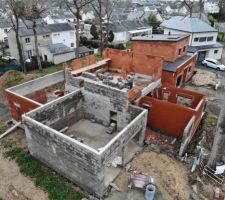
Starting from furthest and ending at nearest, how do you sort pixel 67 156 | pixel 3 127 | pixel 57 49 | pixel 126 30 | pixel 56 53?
pixel 126 30, pixel 57 49, pixel 56 53, pixel 3 127, pixel 67 156

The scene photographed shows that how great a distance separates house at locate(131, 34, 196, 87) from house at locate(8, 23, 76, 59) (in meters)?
22.4

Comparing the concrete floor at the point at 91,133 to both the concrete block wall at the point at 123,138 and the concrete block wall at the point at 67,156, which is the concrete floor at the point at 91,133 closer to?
the concrete block wall at the point at 123,138

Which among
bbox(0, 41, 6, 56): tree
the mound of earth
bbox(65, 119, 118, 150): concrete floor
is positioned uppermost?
bbox(0, 41, 6, 56): tree

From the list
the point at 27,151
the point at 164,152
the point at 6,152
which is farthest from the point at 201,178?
the point at 6,152

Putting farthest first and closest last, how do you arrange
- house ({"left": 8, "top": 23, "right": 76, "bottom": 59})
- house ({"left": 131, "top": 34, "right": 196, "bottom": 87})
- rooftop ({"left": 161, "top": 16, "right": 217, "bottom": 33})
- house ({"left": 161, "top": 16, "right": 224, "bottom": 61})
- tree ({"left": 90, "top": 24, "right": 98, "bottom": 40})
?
tree ({"left": 90, "top": 24, "right": 98, "bottom": 40}) → house ({"left": 8, "top": 23, "right": 76, "bottom": 59}) → rooftop ({"left": 161, "top": 16, "right": 217, "bottom": 33}) → house ({"left": 161, "top": 16, "right": 224, "bottom": 61}) → house ({"left": 131, "top": 34, "right": 196, "bottom": 87})

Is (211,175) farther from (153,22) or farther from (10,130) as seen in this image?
(153,22)

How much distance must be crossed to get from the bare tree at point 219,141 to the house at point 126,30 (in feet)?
140

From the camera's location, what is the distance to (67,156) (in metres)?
13.9

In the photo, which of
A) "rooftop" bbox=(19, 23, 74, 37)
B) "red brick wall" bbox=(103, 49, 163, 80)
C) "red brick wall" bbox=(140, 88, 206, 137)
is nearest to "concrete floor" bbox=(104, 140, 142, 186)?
"red brick wall" bbox=(140, 88, 206, 137)

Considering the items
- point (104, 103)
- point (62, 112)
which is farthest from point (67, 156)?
point (104, 103)

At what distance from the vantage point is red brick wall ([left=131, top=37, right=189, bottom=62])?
992 inches

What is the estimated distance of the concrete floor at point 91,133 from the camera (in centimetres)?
1814

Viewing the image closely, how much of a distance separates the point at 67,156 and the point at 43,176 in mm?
2736

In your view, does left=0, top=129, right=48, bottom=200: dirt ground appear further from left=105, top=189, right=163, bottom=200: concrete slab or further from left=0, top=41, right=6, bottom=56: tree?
left=0, top=41, right=6, bottom=56: tree
